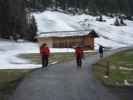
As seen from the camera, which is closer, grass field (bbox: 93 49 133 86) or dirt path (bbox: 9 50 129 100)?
dirt path (bbox: 9 50 129 100)

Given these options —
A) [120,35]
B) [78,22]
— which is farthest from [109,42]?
[78,22]

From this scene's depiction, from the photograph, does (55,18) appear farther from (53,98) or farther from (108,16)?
(53,98)

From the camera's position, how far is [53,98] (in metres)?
16.4

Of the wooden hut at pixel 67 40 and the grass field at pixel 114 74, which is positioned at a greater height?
the grass field at pixel 114 74

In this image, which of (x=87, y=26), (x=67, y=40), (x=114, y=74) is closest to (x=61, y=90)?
(x=114, y=74)

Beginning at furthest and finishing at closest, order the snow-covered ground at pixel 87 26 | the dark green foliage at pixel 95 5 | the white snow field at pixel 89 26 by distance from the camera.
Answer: the dark green foliage at pixel 95 5, the snow-covered ground at pixel 87 26, the white snow field at pixel 89 26

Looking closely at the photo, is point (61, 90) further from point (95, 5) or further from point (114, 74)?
point (95, 5)

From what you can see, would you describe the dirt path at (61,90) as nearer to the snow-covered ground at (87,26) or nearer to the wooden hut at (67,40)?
the wooden hut at (67,40)

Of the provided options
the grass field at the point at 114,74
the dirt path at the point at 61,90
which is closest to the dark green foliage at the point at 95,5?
the grass field at the point at 114,74

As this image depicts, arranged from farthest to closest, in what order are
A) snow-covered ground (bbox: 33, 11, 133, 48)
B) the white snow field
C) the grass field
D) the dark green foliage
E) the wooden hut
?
the dark green foliage
snow-covered ground (bbox: 33, 11, 133, 48)
the white snow field
the wooden hut
the grass field

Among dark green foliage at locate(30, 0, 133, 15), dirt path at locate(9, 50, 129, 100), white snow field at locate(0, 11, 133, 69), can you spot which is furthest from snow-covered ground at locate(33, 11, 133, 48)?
dirt path at locate(9, 50, 129, 100)

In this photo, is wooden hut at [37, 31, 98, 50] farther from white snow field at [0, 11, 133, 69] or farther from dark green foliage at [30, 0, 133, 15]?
dark green foliage at [30, 0, 133, 15]

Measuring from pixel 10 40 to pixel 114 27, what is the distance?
59239 mm

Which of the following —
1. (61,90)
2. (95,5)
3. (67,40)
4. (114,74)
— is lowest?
(67,40)
